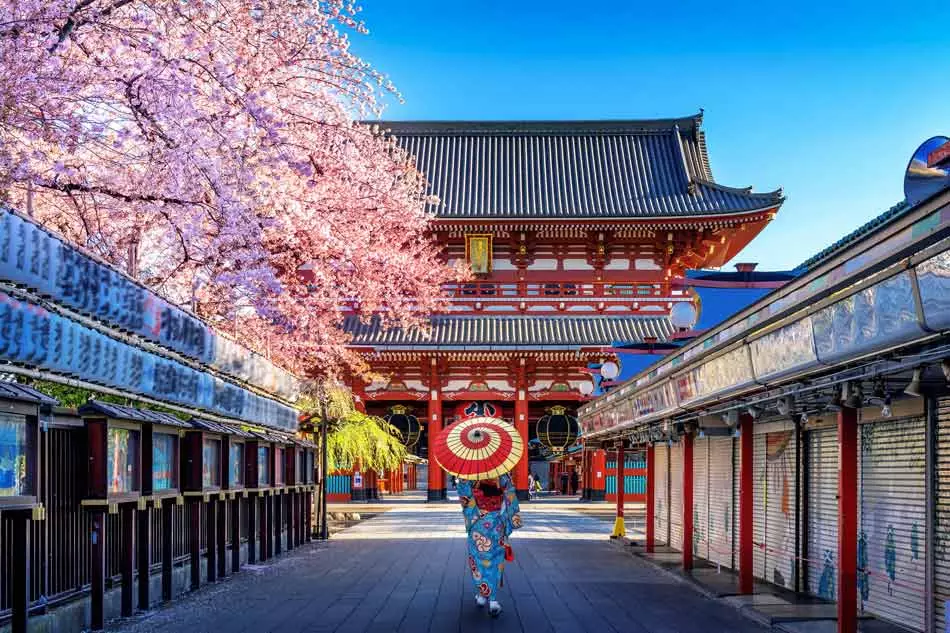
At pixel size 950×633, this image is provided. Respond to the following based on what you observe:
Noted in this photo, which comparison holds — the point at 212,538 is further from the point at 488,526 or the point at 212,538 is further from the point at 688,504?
the point at 688,504

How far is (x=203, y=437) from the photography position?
1258cm

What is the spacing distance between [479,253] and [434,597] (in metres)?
25.7

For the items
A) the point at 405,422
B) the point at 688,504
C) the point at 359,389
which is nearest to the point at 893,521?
the point at 688,504

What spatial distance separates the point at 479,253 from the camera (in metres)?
37.5

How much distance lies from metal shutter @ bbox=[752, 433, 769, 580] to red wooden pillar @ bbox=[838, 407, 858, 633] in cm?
526

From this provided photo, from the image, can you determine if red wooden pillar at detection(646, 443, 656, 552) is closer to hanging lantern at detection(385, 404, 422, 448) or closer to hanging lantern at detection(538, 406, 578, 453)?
hanging lantern at detection(538, 406, 578, 453)

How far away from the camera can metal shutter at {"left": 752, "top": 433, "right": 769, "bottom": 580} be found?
46.4 feet

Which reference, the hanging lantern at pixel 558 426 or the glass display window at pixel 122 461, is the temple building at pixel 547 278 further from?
the glass display window at pixel 122 461

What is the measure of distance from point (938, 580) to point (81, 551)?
7.08 meters

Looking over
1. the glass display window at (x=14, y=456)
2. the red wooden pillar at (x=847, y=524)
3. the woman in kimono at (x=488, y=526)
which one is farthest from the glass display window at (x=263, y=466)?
the red wooden pillar at (x=847, y=524)

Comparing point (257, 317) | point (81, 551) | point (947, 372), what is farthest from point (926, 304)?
point (257, 317)

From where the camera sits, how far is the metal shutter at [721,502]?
1534cm

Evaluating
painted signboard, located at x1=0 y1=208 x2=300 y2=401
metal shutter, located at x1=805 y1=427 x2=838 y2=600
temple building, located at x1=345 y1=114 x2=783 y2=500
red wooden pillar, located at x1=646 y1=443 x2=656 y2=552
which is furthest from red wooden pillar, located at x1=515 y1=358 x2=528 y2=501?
metal shutter, located at x1=805 y1=427 x2=838 y2=600

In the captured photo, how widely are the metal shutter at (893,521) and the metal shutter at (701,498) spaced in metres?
6.27
